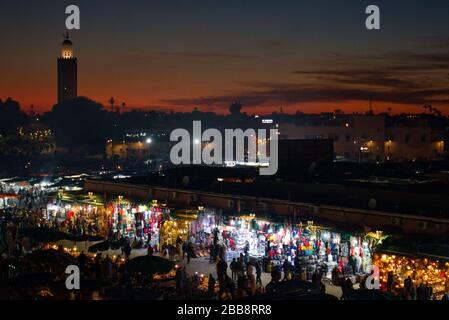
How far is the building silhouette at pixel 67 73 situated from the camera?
12405cm

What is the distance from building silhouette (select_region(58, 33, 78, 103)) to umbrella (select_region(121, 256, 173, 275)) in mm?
110380

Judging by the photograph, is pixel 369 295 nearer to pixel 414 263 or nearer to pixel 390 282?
pixel 390 282

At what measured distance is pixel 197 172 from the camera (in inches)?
→ 1256

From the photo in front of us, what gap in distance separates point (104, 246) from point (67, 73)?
10846cm

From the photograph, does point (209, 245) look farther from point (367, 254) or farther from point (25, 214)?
point (25, 214)

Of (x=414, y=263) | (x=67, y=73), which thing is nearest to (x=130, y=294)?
(x=414, y=263)

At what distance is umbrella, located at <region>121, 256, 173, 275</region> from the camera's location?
17281 millimetres

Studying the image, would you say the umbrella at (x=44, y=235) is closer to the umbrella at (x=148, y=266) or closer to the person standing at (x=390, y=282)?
the umbrella at (x=148, y=266)

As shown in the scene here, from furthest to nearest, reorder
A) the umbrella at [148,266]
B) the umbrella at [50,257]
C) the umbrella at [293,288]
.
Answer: the umbrella at [50,257] < the umbrella at [148,266] < the umbrella at [293,288]

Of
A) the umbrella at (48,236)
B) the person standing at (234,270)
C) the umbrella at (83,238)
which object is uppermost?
the umbrella at (48,236)

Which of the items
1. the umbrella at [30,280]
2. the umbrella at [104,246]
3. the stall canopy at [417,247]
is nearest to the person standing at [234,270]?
the stall canopy at [417,247]

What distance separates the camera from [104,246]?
21.4 meters

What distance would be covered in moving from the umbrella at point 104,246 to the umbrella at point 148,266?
384 cm

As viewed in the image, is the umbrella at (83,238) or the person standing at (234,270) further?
the umbrella at (83,238)
